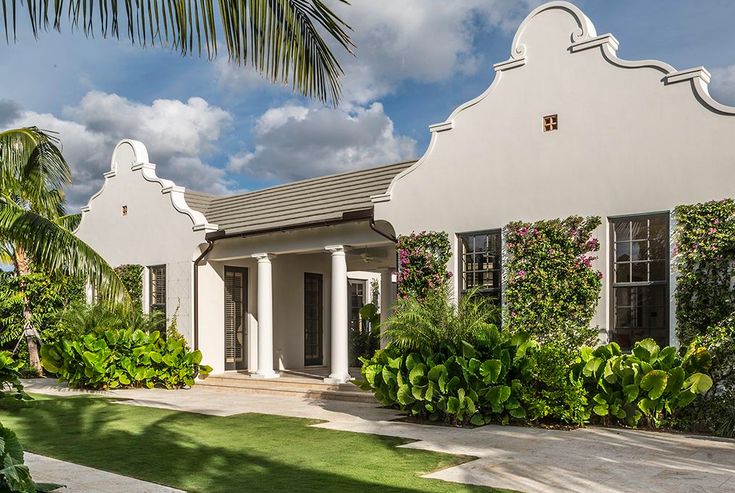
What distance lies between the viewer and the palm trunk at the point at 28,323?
19047 millimetres

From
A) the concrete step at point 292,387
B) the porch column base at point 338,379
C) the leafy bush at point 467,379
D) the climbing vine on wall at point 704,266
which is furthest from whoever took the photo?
the porch column base at point 338,379

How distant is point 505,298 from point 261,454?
5.15 m

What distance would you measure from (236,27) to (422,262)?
9209 mm

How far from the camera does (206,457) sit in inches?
319

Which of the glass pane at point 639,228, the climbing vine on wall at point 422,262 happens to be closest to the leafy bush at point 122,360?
the climbing vine on wall at point 422,262

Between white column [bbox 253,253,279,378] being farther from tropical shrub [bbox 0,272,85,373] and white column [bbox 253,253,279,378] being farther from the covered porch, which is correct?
tropical shrub [bbox 0,272,85,373]

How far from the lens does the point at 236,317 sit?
60.1 feet

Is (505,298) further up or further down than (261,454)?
further up

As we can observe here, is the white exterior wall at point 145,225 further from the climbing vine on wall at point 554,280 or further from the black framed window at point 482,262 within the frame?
the climbing vine on wall at point 554,280

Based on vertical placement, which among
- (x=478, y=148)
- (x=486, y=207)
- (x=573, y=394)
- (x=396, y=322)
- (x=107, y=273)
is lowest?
(x=573, y=394)

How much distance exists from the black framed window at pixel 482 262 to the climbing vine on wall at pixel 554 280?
1.53ft

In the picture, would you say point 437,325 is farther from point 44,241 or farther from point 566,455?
point 44,241

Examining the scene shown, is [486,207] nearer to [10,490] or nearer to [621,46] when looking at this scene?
[621,46]

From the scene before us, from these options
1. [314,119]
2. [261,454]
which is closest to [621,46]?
[314,119]
